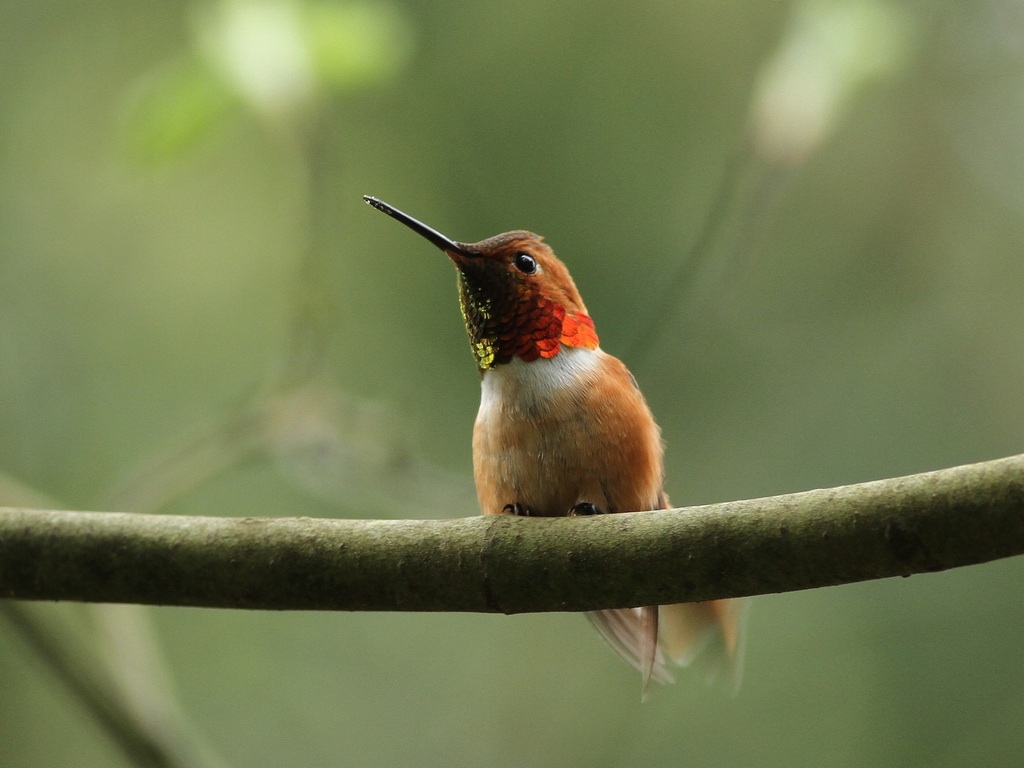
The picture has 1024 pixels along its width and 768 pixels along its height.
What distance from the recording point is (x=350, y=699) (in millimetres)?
7645

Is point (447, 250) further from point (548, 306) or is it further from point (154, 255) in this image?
point (154, 255)

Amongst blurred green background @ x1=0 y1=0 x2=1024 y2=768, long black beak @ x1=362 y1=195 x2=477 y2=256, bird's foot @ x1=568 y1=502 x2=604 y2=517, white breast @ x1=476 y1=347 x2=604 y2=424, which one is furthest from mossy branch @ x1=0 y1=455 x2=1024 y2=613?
blurred green background @ x1=0 y1=0 x2=1024 y2=768

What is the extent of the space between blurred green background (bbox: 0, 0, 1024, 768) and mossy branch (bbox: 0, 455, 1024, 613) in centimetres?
355

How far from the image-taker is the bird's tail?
138 inches

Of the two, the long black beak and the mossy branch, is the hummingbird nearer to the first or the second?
the long black beak

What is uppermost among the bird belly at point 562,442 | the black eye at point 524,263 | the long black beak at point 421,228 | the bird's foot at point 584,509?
the long black beak at point 421,228

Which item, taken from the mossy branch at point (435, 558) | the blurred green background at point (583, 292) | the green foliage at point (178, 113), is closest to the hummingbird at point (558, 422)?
the mossy branch at point (435, 558)

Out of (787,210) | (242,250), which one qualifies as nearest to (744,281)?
(787,210)

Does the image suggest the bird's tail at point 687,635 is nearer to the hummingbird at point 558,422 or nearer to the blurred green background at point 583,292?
the hummingbird at point 558,422

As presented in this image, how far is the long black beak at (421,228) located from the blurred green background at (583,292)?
2712mm

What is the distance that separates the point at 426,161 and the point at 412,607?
6617mm

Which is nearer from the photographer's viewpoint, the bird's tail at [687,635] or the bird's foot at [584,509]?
the bird's foot at [584,509]

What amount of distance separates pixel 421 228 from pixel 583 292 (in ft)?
13.7

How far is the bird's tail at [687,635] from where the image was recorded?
3.51 m
